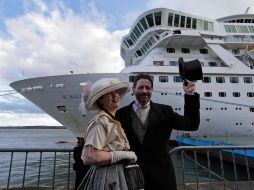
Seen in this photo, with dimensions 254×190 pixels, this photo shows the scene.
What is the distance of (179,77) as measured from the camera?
1741 centimetres

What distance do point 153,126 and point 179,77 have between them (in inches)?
598

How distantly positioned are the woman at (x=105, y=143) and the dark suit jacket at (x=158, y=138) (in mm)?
373

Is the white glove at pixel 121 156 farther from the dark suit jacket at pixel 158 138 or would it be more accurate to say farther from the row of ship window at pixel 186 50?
the row of ship window at pixel 186 50

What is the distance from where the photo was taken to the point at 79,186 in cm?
211

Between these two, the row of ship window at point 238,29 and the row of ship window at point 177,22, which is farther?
the row of ship window at point 238,29

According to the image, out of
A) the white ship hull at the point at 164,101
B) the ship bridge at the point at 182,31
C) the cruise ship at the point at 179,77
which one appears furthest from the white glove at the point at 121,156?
the ship bridge at the point at 182,31

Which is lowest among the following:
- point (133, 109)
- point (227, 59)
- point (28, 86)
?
point (133, 109)

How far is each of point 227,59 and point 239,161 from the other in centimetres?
982

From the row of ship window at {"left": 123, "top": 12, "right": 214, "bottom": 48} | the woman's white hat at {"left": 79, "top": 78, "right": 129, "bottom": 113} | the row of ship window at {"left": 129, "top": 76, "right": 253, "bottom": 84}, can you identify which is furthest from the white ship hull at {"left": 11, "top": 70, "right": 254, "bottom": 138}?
the woman's white hat at {"left": 79, "top": 78, "right": 129, "bottom": 113}

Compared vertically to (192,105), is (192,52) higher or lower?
higher

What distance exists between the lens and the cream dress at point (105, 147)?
1.98m

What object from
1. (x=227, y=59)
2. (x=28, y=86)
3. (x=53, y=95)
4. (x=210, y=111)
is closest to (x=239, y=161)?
(x=210, y=111)

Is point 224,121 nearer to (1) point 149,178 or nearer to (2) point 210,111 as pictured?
(2) point 210,111

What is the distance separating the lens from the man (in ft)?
8.19
